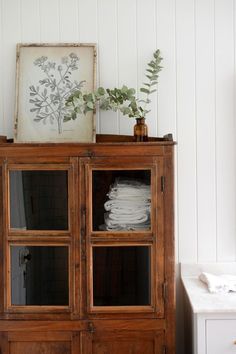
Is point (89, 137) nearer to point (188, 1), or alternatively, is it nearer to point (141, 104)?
point (141, 104)

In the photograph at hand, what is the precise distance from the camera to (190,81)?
→ 2451 millimetres

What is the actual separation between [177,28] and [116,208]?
1.08m

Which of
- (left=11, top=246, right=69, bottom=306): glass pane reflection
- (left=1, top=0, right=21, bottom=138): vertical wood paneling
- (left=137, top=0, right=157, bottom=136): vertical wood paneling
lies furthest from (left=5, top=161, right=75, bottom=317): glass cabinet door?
(left=137, top=0, right=157, bottom=136): vertical wood paneling

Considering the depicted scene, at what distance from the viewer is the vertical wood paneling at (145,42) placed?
8.04 ft

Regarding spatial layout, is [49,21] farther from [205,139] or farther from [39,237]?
[39,237]

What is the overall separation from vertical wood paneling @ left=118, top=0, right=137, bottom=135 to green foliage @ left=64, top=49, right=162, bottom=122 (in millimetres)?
82

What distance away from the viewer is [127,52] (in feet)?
8.08

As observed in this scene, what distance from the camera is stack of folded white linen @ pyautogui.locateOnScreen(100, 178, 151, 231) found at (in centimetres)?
210

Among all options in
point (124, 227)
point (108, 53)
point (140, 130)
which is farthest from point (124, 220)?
point (108, 53)

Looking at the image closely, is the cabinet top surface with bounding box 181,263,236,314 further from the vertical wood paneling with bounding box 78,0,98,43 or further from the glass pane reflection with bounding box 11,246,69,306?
the vertical wood paneling with bounding box 78,0,98,43

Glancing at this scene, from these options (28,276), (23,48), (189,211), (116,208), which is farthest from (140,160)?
(23,48)

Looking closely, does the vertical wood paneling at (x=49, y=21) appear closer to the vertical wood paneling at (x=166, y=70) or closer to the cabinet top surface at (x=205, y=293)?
the vertical wood paneling at (x=166, y=70)

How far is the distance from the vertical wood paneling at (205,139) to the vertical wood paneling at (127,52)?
0.35m

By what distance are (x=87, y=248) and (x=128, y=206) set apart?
277mm
